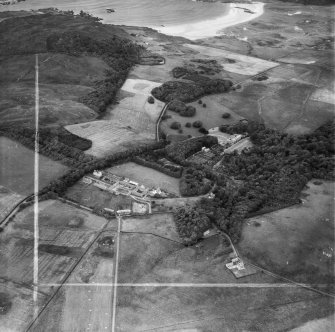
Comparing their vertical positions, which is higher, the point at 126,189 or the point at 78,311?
the point at 126,189

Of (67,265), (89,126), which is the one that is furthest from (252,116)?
(67,265)

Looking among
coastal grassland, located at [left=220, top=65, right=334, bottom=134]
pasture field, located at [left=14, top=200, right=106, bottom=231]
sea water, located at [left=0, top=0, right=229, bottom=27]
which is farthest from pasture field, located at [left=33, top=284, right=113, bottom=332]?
sea water, located at [left=0, top=0, right=229, bottom=27]

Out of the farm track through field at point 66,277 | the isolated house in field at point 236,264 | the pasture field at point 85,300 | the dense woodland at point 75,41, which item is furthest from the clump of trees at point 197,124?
the pasture field at point 85,300

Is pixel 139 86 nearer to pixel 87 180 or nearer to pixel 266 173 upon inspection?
pixel 87 180

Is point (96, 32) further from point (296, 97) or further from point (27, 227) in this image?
point (27, 227)

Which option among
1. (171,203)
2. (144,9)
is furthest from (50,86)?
(144,9)

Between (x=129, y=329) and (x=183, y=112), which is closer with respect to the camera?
(x=129, y=329)
